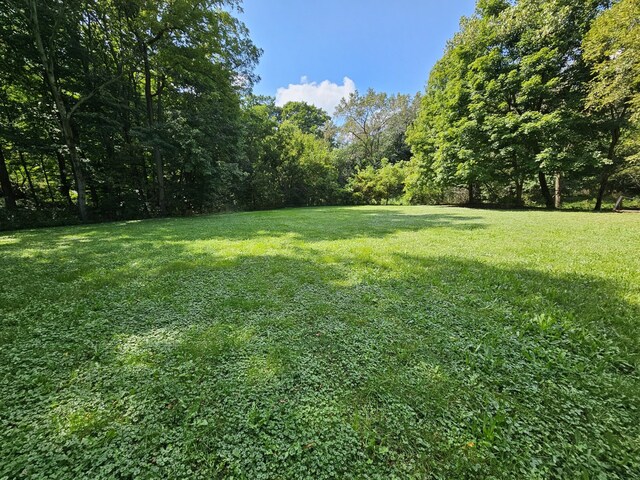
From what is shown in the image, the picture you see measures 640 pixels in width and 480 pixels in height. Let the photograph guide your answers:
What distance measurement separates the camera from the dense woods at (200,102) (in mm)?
10805

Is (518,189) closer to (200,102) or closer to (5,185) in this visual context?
(200,102)

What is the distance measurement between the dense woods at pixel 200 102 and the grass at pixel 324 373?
11416 millimetres

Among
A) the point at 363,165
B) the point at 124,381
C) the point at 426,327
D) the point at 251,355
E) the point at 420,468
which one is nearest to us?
the point at 420,468

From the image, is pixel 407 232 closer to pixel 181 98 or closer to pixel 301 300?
pixel 301 300

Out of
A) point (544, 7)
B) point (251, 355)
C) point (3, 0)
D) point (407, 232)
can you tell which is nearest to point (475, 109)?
point (544, 7)

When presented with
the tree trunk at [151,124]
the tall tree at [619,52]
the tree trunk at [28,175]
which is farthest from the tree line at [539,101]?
the tree trunk at [28,175]

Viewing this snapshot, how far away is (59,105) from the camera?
10688mm

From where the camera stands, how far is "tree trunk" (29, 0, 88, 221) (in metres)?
9.57

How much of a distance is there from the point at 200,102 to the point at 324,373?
706 inches

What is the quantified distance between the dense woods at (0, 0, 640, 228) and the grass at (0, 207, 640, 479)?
37.5 feet

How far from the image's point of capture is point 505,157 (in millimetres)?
15891

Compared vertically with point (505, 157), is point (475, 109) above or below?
above

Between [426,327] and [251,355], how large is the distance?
67.0 inches

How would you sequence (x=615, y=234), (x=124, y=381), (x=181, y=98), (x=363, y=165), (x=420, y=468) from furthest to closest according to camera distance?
(x=363, y=165)
(x=181, y=98)
(x=615, y=234)
(x=124, y=381)
(x=420, y=468)
